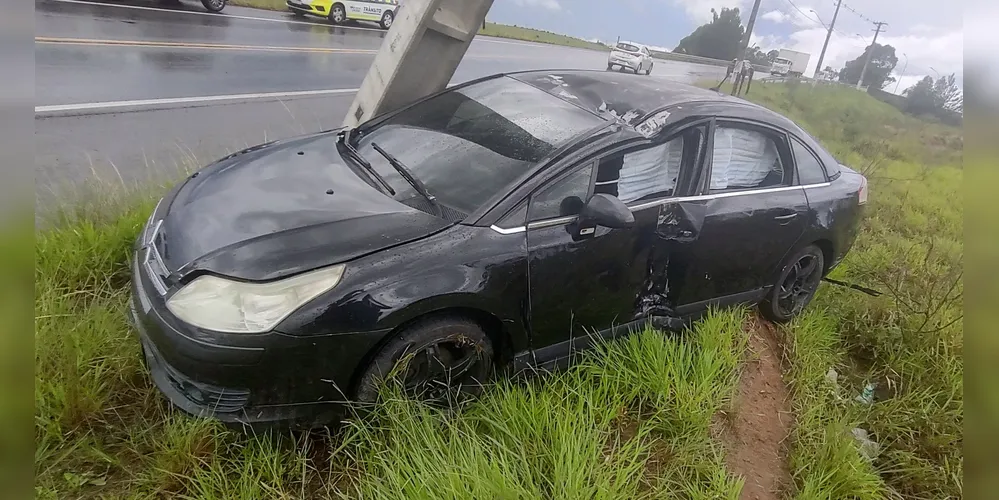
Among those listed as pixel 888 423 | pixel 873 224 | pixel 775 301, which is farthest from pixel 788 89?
pixel 888 423

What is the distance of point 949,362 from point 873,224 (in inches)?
131

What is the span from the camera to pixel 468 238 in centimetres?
241

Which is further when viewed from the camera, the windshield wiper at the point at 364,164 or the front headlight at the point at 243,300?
the windshield wiper at the point at 364,164

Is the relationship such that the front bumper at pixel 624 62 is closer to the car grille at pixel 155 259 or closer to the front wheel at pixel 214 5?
the front wheel at pixel 214 5

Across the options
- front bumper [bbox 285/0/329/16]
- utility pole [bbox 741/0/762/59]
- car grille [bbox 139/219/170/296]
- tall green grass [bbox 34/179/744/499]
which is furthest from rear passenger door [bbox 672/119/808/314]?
front bumper [bbox 285/0/329/16]

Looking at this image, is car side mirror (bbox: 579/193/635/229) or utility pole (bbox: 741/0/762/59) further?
utility pole (bbox: 741/0/762/59)

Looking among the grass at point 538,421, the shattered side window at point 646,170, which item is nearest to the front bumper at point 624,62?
the grass at point 538,421

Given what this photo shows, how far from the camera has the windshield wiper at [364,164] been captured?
2734mm

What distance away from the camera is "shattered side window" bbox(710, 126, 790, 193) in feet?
10.3

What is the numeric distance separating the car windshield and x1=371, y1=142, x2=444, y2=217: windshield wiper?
20 millimetres

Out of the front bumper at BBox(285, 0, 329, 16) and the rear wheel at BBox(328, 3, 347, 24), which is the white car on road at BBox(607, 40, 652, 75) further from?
the front bumper at BBox(285, 0, 329, 16)

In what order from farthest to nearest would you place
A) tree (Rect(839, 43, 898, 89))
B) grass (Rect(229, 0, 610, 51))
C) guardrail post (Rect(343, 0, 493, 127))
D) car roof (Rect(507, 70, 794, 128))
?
grass (Rect(229, 0, 610, 51))
tree (Rect(839, 43, 898, 89))
guardrail post (Rect(343, 0, 493, 127))
car roof (Rect(507, 70, 794, 128))

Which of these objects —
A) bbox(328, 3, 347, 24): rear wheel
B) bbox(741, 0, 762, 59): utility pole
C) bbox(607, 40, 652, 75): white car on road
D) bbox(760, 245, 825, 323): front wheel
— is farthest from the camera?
bbox(328, 3, 347, 24): rear wheel

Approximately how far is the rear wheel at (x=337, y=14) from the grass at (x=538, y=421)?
12.2 meters
